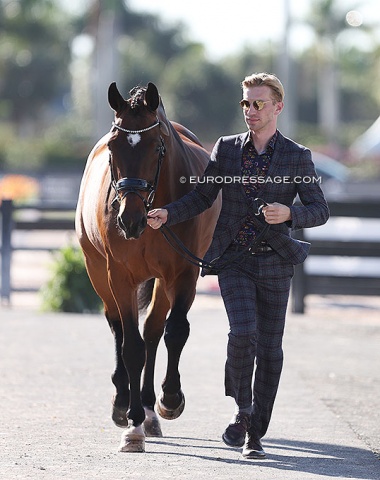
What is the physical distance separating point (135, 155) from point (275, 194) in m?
0.78

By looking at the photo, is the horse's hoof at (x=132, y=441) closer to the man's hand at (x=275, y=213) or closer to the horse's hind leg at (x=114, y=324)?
the horse's hind leg at (x=114, y=324)

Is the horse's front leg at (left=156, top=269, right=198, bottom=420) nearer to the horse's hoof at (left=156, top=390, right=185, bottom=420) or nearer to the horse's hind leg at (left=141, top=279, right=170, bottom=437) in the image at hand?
the horse's hoof at (left=156, top=390, right=185, bottom=420)

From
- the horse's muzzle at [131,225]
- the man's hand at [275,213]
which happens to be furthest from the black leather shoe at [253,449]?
the horse's muzzle at [131,225]

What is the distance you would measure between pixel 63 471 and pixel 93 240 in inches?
79.3

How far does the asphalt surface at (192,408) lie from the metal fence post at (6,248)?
1.61 metres

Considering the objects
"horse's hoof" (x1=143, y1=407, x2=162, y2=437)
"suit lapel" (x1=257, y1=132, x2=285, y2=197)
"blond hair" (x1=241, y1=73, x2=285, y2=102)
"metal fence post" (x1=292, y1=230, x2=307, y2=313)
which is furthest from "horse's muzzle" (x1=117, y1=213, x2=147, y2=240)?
"metal fence post" (x1=292, y1=230, x2=307, y2=313)

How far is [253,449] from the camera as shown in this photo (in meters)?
6.54

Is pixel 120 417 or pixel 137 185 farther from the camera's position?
pixel 120 417

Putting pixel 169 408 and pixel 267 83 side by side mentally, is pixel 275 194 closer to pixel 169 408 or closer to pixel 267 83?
pixel 267 83

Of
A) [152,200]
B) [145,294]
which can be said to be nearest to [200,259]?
[152,200]

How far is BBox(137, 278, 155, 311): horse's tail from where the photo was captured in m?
8.16

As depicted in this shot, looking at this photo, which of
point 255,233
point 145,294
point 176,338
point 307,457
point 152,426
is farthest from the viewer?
point 145,294

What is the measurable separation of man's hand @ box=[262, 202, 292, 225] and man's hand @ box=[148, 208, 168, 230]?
0.59 meters

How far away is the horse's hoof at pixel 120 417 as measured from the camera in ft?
23.8
